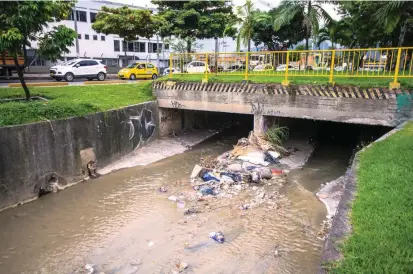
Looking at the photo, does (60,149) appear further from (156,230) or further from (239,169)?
(239,169)

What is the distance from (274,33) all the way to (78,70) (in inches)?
597

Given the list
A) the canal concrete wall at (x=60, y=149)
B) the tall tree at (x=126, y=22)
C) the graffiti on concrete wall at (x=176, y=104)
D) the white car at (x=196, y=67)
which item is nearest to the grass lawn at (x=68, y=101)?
Result: the canal concrete wall at (x=60, y=149)

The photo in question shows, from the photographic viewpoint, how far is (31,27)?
10.7 metres

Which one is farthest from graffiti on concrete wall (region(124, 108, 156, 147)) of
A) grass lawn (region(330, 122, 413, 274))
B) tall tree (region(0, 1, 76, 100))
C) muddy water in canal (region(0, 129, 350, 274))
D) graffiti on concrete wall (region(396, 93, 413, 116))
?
graffiti on concrete wall (region(396, 93, 413, 116))

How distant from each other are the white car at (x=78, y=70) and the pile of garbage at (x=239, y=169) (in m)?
13.1

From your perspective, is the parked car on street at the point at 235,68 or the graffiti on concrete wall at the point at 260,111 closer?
the graffiti on concrete wall at the point at 260,111

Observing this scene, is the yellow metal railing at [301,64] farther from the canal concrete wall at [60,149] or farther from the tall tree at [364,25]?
the tall tree at [364,25]

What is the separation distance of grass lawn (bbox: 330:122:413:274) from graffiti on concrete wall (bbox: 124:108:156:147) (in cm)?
877

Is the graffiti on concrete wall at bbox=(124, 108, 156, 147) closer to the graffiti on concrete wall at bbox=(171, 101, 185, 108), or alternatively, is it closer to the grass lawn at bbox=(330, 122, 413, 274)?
the graffiti on concrete wall at bbox=(171, 101, 185, 108)

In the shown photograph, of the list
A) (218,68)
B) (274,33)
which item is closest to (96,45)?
(274,33)

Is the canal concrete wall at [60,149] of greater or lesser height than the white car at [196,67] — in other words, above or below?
below

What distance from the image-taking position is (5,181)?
27.0 ft

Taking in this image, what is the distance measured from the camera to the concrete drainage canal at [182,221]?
6.11m

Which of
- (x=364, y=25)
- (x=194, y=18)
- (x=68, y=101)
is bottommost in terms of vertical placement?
(x=68, y=101)
